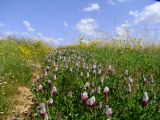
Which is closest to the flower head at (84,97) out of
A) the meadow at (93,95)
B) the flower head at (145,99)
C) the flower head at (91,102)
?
the meadow at (93,95)

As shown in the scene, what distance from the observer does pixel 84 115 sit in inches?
205

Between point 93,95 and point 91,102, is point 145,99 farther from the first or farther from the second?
point 93,95

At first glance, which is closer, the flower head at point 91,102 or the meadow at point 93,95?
the flower head at point 91,102

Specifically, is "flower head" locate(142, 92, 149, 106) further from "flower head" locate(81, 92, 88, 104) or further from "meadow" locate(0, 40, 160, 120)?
"flower head" locate(81, 92, 88, 104)

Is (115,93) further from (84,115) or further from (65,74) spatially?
(65,74)

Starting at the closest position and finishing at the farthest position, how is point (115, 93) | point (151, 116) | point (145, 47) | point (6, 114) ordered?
point (151, 116) < point (115, 93) < point (6, 114) < point (145, 47)

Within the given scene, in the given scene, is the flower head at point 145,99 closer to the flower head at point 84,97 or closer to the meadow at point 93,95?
the meadow at point 93,95

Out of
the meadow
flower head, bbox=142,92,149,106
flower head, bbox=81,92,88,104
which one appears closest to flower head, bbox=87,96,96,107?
the meadow

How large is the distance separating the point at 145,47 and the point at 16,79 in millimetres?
6406

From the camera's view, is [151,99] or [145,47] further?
[145,47]

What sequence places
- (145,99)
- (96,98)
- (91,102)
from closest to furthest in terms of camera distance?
(91,102)
(145,99)
(96,98)

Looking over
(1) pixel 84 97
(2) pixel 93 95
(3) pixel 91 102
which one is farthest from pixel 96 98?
(3) pixel 91 102

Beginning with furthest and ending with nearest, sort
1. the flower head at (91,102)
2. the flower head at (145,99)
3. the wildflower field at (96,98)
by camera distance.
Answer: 1. the wildflower field at (96,98)
2. the flower head at (145,99)
3. the flower head at (91,102)

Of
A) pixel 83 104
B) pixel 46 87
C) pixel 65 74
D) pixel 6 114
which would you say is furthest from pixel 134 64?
pixel 83 104
